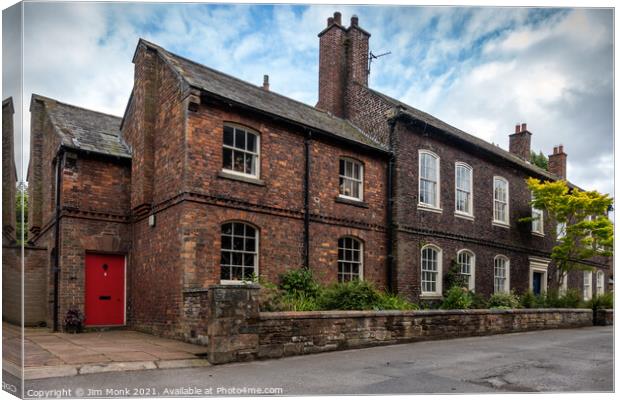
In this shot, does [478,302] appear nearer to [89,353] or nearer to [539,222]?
[539,222]

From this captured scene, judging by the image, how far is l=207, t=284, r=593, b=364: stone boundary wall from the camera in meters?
8.62

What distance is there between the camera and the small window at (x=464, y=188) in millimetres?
18156

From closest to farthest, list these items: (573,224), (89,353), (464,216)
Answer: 1. (89,353)
2. (464,216)
3. (573,224)

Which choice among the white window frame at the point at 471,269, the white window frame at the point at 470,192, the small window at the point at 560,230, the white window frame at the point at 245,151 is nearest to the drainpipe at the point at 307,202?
the white window frame at the point at 245,151

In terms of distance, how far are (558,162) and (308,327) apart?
2017 cm

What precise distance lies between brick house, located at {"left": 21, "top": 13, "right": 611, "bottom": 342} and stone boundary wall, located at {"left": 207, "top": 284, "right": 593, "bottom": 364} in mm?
1725

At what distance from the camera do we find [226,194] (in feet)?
39.5

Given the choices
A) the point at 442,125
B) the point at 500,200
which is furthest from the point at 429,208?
the point at 500,200

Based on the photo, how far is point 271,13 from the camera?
7188 mm

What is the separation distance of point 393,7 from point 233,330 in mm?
5404

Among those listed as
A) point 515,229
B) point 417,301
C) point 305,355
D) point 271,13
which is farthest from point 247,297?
point 515,229

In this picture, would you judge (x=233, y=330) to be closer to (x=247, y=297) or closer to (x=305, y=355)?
(x=247, y=297)

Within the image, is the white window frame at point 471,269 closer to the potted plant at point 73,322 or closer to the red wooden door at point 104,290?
the red wooden door at point 104,290

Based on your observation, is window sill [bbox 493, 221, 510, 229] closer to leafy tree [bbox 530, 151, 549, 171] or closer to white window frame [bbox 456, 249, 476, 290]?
white window frame [bbox 456, 249, 476, 290]
